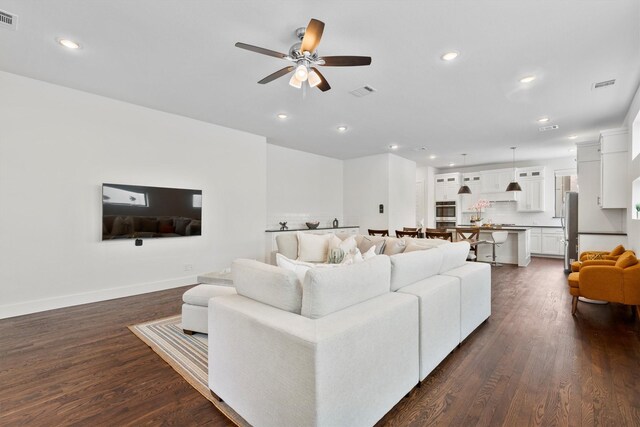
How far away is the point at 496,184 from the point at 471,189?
74 cm

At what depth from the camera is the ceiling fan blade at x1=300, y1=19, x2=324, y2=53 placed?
2187 millimetres

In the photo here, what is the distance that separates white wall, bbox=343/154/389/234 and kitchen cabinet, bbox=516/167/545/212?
4.28 m

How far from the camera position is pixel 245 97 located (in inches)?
165

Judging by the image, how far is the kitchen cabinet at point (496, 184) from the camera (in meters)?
9.00

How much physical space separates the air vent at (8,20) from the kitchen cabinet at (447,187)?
33.3 feet

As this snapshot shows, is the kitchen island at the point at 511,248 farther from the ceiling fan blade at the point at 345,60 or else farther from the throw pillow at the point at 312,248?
the ceiling fan blade at the point at 345,60

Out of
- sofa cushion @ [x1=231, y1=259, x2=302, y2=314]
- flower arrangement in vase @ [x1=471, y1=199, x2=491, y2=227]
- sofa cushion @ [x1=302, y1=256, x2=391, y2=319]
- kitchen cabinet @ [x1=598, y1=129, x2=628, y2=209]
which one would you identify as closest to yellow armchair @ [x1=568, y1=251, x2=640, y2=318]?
kitchen cabinet @ [x1=598, y1=129, x2=628, y2=209]

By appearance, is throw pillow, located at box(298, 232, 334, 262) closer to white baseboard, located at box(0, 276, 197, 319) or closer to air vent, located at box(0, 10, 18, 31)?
white baseboard, located at box(0, 276, 197, 319)

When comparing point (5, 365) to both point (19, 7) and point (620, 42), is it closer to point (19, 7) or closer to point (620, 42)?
point (19, 7)

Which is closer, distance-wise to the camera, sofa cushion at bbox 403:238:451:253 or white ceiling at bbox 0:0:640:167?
white ceiling at bbox 0:0:640:167

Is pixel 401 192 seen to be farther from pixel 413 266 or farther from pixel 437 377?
pixel 437 377

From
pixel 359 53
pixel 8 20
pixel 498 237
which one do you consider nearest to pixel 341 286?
pixel 359 53

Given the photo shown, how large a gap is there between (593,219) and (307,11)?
260 inches

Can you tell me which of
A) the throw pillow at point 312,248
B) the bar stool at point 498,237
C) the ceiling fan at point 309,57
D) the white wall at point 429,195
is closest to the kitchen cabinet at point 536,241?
the bar stool at point 498,237
